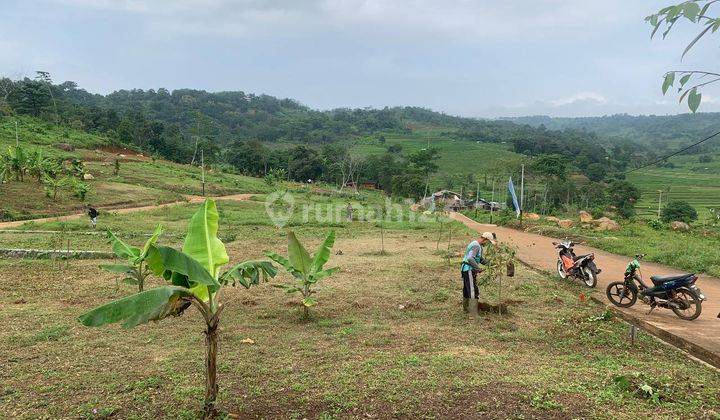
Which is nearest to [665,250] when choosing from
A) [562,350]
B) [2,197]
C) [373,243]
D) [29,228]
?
[373,243]

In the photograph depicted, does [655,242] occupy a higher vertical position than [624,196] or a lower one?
lower

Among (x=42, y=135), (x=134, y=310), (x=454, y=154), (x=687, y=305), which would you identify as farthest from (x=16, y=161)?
(x=454, y=154)

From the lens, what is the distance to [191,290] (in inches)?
168

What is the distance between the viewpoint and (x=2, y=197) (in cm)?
2111

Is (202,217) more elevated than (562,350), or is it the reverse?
(202,217)

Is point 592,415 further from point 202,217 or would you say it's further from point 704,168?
point 704,168

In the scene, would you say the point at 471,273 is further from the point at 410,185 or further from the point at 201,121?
the point at 201,121

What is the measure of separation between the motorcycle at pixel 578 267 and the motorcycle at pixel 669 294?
1.72m

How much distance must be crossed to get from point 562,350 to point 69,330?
698cm

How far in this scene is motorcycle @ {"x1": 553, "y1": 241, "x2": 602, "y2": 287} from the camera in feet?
34.2

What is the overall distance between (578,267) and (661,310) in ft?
7.53

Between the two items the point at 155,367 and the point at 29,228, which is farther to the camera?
the point at 29,228

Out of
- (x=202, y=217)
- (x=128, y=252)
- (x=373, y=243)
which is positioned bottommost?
(x=373, y=243)

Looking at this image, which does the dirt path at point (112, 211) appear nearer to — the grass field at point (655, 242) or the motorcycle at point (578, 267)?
the motorcycle at point (578, 267)
